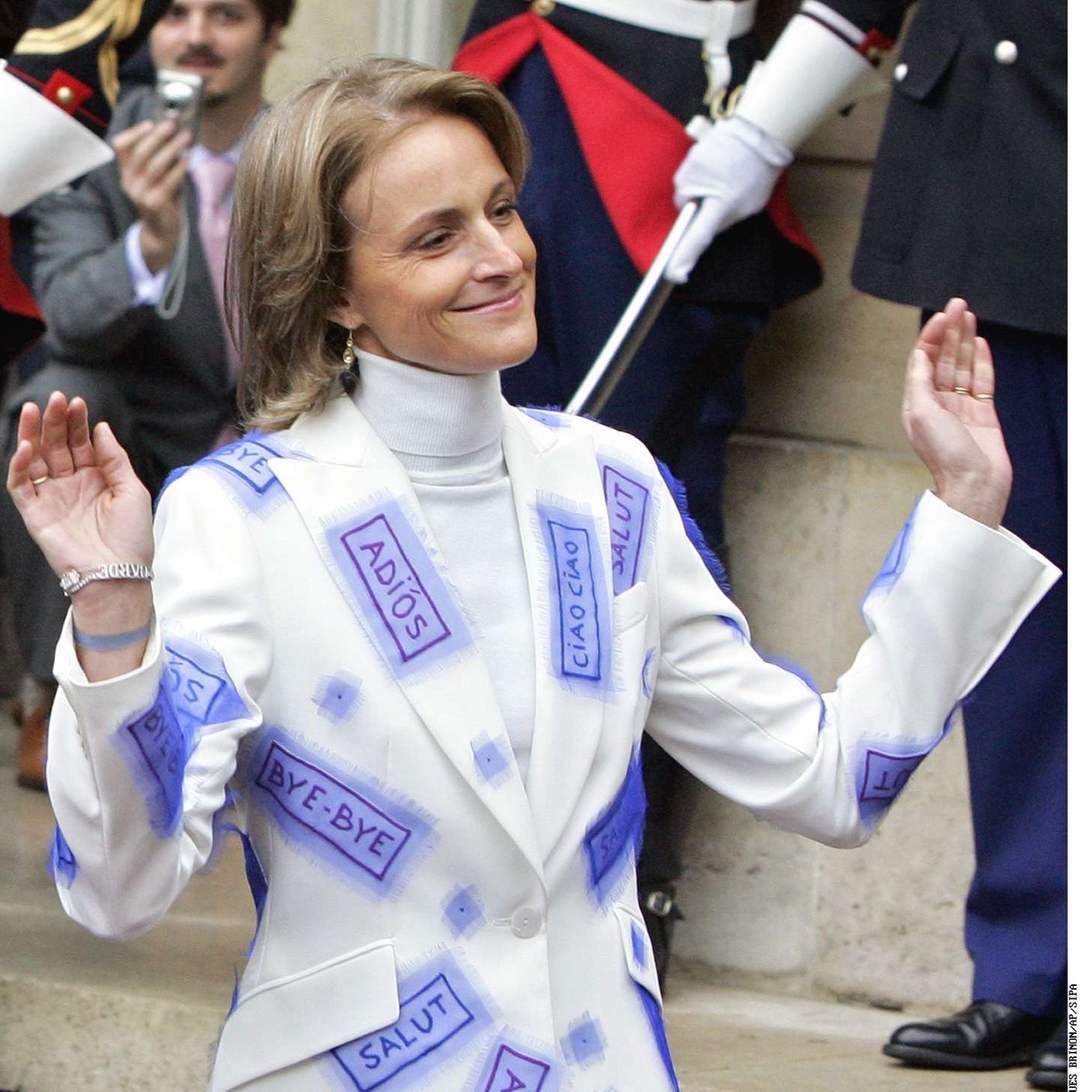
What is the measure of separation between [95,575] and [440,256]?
0.51m

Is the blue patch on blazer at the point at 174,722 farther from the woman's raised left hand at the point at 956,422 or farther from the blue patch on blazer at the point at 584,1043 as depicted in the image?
the woman's raised left hand at the point at 956,422

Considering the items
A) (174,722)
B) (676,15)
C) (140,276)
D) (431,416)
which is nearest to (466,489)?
(431,416)

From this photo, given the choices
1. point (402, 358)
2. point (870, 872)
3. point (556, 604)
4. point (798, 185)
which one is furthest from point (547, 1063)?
point (798, 185)

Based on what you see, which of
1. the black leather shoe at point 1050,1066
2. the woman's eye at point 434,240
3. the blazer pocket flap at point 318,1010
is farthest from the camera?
the black leather shoe at point 1050,1066

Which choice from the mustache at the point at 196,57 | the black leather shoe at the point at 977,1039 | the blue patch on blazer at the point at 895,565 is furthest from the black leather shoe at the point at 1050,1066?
the mustache at the point at 196,57

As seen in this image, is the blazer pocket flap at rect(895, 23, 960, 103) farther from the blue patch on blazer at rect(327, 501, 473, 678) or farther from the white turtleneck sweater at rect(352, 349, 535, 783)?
the blue patch on blazer at rect(327, 501, 473, 678)

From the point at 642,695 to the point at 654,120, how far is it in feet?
5.10

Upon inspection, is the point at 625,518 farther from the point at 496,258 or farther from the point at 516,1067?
the point at 516,1067

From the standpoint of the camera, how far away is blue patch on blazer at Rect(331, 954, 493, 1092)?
192 cm

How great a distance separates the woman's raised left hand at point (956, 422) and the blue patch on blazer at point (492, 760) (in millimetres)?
476

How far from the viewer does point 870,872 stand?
11.6 feet

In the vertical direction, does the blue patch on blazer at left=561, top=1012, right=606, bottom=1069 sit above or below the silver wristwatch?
below

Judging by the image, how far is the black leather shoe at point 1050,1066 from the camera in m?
2.86

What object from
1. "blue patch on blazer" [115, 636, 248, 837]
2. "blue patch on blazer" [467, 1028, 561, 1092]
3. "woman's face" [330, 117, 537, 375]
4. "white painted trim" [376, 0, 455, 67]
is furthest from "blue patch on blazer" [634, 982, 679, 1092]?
"white painted trim" [376, 0, 455, 67]
